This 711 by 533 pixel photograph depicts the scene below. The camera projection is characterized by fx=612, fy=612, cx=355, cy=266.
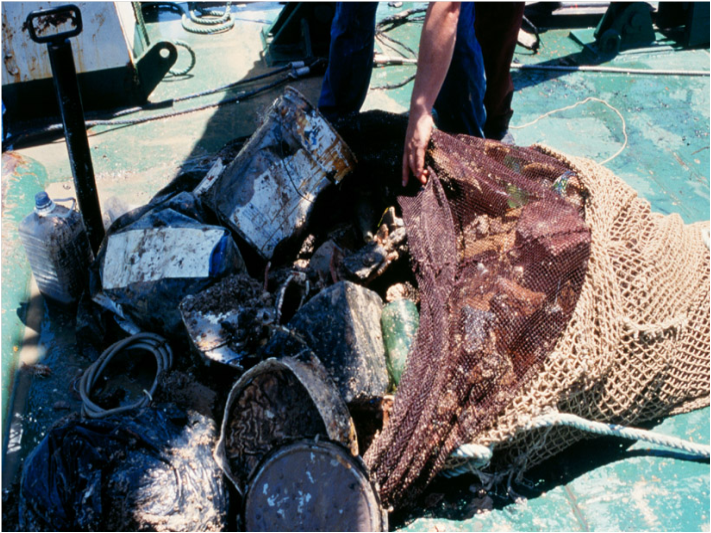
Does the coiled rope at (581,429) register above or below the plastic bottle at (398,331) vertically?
below

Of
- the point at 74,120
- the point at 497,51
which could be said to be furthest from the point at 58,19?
the point at 497,51

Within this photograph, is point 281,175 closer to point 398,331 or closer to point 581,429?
point 398,331

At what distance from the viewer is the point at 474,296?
2373 millimetres

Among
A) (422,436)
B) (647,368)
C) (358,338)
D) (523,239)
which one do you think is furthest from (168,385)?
(647,368)

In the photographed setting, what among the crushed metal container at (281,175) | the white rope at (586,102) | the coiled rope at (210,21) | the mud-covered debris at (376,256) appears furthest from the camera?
the coiled rope at (210,21)

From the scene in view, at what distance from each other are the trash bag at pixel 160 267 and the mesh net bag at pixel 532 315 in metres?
0.84

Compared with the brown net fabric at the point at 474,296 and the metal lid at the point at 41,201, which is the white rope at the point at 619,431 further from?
the metal lid at the point at 41,201

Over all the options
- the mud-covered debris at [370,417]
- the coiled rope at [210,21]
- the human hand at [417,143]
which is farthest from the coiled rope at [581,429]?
the coiled rope at [210,21]

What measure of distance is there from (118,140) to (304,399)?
280cm

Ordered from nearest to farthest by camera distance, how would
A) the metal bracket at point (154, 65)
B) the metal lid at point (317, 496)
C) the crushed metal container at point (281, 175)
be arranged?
the metal lid at point (317, 496) < the crushed metal container at point (281, 175) < the metal bracket at point (154, 65)

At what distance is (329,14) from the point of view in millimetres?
4871

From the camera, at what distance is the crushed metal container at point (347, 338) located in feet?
7.42

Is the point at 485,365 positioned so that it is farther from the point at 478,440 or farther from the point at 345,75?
the point at 345,75

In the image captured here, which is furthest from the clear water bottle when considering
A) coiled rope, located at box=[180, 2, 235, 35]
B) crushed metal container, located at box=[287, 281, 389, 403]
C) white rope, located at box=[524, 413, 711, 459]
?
coiled rope, located at box=[180, 2, 235, 35]
